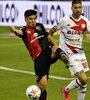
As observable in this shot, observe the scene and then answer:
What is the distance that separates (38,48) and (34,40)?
19 centimetres

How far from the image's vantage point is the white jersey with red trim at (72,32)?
10.3 meters

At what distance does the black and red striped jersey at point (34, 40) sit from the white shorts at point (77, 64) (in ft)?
2.44

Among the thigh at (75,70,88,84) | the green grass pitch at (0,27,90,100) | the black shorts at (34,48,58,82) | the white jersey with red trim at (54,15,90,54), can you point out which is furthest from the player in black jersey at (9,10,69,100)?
the green grass pitch at (0,27,90,100)

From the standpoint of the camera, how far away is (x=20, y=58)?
17625 mm

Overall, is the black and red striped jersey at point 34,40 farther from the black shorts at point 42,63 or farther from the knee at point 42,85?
the knee at point 42,85

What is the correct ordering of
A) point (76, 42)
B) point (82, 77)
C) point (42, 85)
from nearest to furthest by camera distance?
1. point (42, 85)
2. point (82, 77)
3. point (76, 42)

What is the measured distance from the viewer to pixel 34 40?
9812 millimetres

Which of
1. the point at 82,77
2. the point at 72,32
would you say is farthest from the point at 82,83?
the point at 72,32

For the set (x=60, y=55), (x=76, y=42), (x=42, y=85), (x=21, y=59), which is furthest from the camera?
Result: (x=21, y=59)

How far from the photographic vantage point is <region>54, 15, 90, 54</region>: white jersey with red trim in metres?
10.3

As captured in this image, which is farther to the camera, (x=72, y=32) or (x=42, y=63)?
(x=72, y=32)

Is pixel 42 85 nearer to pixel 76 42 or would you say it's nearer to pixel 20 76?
pixel 76 42

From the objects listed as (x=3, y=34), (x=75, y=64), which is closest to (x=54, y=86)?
(x=75, y=64)

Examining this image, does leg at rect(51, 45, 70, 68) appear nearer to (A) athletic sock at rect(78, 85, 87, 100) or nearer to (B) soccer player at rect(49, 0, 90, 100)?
(B) soccer player at rect(49, 0, 90, 100)
